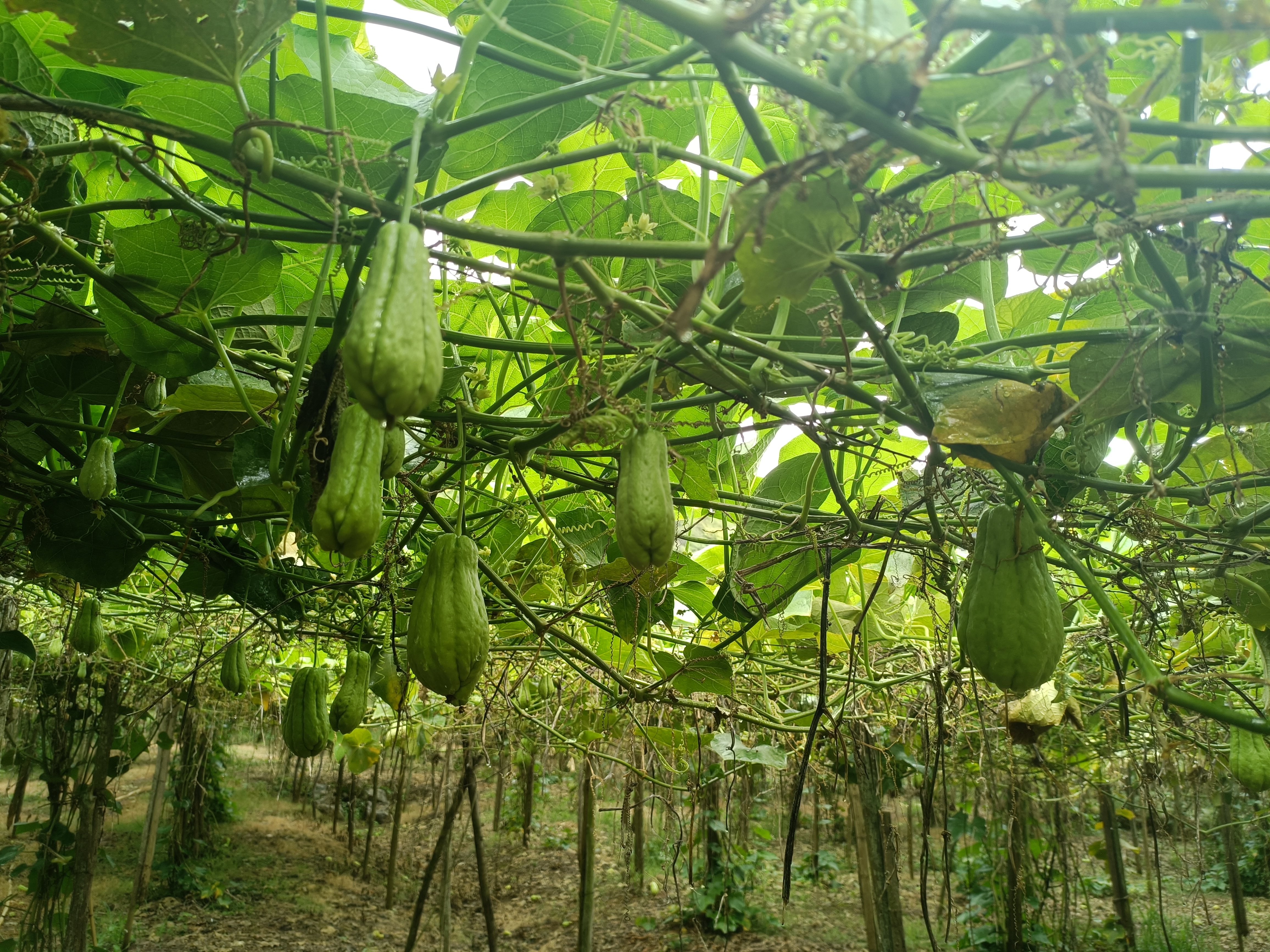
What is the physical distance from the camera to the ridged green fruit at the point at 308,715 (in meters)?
2.41

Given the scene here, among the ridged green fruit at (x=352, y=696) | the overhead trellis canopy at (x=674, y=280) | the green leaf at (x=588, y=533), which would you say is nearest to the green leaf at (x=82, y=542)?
the overhead trellis canopy at (x=674, y=280)

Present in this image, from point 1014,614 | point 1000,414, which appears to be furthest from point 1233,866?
point 1000,414

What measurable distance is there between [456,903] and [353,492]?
1068 cm

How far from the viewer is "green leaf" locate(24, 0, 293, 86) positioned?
794 mm

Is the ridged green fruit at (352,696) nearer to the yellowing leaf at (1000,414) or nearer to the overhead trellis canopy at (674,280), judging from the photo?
the overhead trellis canopy at (674,280)

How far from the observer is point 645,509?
2.97 ft

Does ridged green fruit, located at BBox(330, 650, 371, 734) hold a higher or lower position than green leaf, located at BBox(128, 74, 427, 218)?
lower

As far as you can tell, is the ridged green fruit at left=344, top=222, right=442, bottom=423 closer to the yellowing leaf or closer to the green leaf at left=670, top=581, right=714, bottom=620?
the yellowing leaf

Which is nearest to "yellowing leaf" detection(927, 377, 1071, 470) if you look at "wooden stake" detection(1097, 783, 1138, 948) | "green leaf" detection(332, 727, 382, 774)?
"green leaf" detection(332, 727, 382, 774)

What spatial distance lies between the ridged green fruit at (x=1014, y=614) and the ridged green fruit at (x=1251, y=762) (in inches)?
56.0

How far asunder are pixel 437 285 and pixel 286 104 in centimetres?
46

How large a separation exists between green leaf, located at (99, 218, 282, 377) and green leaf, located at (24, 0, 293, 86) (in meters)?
0.22

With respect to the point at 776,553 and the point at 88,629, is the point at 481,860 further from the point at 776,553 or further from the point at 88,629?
the point at 776,553

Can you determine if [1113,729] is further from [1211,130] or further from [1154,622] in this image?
[1211,130]
